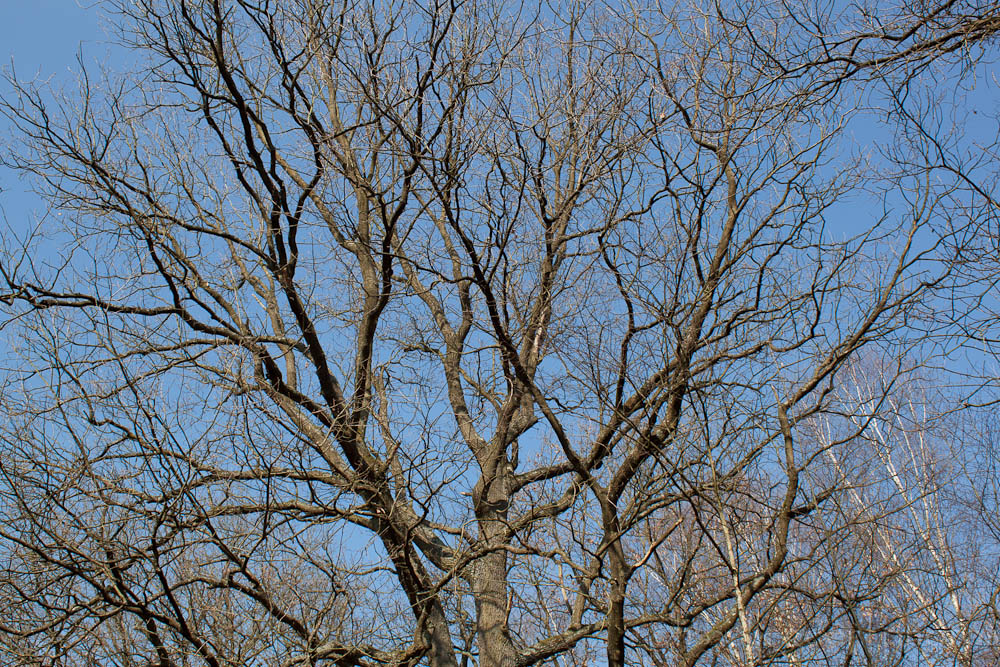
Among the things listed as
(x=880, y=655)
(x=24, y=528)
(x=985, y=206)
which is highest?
(x=985, y=206)

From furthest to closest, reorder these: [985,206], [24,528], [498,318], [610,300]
→ 1. [610,300]
2. [498,318]
3. [24,528]
4. [985,206]

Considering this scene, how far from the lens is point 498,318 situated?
5164 mm

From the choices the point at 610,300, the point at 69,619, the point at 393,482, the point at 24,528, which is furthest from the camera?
the point at 610,300

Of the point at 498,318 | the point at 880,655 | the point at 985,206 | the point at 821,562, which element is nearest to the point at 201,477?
the point at 498,318

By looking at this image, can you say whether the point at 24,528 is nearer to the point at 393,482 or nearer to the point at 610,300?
the point at 393,482

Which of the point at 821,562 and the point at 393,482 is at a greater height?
the point at 393,482

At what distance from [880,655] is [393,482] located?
333 centimetres

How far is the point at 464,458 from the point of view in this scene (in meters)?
4.99

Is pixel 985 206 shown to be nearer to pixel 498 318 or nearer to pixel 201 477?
pixel 498 318

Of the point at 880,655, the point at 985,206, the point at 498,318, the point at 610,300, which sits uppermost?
the point at 610,300

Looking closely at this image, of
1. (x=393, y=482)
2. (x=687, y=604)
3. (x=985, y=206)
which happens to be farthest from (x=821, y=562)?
(x=393, y=482)

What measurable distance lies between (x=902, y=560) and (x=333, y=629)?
3.74m

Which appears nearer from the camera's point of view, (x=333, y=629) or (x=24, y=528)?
(x=24, y=528)

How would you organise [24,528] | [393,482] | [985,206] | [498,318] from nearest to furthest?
[985,206] < [24,528] < [498,318] < [393,482]
